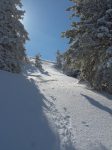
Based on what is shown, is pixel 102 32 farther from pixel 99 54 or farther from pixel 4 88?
pixel 4 88

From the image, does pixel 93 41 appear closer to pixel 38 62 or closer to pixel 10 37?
pixel 10 37

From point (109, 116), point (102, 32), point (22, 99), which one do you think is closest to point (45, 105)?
point (22, 99)

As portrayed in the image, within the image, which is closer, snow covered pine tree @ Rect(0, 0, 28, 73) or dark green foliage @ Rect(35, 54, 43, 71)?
snow covered pine tree @ Rect(0, 0, 28, 73)

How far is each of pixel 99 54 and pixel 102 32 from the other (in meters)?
1.69

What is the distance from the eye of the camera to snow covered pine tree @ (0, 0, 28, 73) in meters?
23.1

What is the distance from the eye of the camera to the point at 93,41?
1808cm

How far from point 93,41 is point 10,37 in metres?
8.49

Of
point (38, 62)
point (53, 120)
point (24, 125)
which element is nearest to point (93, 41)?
point (53, 120)

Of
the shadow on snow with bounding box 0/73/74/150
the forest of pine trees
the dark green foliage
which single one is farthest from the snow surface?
the dark green foliage

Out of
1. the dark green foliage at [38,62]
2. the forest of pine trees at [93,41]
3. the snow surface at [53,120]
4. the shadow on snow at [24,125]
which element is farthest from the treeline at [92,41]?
the dark green foliage at [38,62]

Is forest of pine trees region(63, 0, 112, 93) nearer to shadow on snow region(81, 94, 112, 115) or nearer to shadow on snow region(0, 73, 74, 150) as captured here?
shadow on snow region(81, 94, 112, 115)

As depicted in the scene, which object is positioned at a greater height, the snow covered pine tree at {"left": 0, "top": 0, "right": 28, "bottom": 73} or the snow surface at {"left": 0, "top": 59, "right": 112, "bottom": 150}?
the snow covered pine tree at {"left": 0, "top": 0, "right": 28, "bottom": 73}

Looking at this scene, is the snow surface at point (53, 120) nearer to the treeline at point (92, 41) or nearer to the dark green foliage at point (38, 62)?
the treeline at point (92, 41)

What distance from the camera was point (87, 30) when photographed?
1858 centimetres
